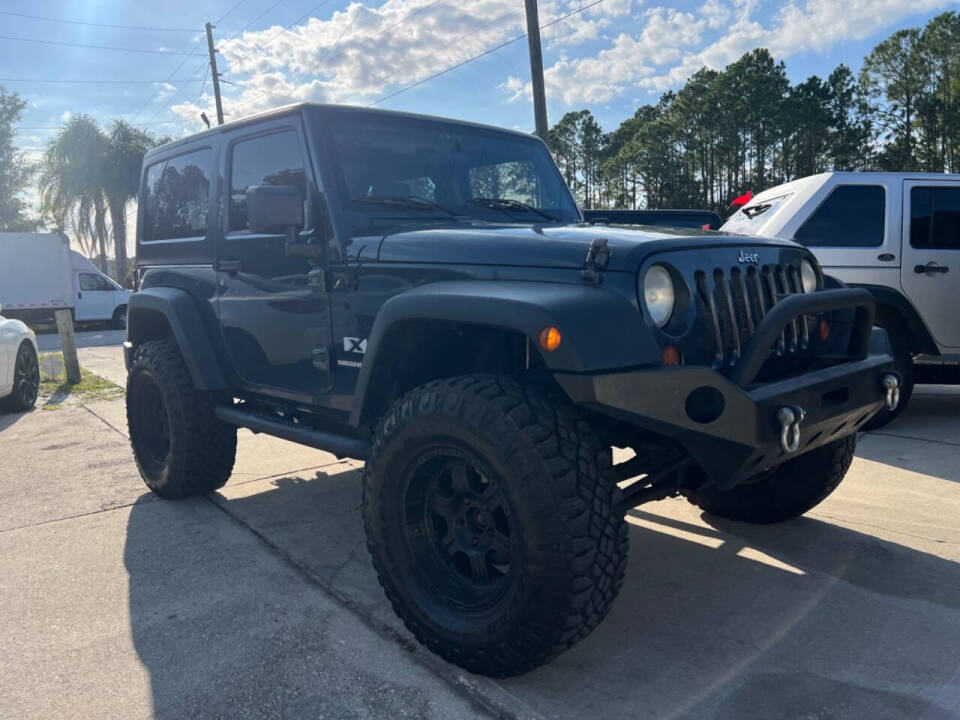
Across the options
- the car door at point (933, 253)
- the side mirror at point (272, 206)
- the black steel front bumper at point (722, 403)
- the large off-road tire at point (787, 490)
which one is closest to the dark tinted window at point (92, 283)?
the side mirror at point (272, 206)

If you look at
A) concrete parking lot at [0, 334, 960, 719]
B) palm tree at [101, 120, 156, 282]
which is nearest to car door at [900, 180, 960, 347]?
concrete parking lot at [0, 334, 960, 719]

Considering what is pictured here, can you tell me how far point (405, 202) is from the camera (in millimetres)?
3408

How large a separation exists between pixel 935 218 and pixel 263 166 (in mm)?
5083

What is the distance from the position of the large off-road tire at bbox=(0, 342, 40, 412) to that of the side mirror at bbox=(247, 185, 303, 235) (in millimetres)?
6066

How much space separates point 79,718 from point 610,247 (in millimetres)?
2246

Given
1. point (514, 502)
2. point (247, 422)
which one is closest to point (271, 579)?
point (247, 422)

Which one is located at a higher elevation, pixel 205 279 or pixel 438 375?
pixel 205 279

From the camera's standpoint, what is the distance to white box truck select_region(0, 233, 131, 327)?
21.1m

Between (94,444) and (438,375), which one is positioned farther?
(94,444)

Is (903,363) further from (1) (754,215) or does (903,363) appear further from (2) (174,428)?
(2) (174,428)

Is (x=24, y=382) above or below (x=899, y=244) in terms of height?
below

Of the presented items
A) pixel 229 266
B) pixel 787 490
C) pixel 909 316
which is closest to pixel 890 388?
pixel 787 490

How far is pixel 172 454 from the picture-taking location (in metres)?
4.37

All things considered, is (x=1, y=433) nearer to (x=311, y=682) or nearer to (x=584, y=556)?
(x=311, y=682)
